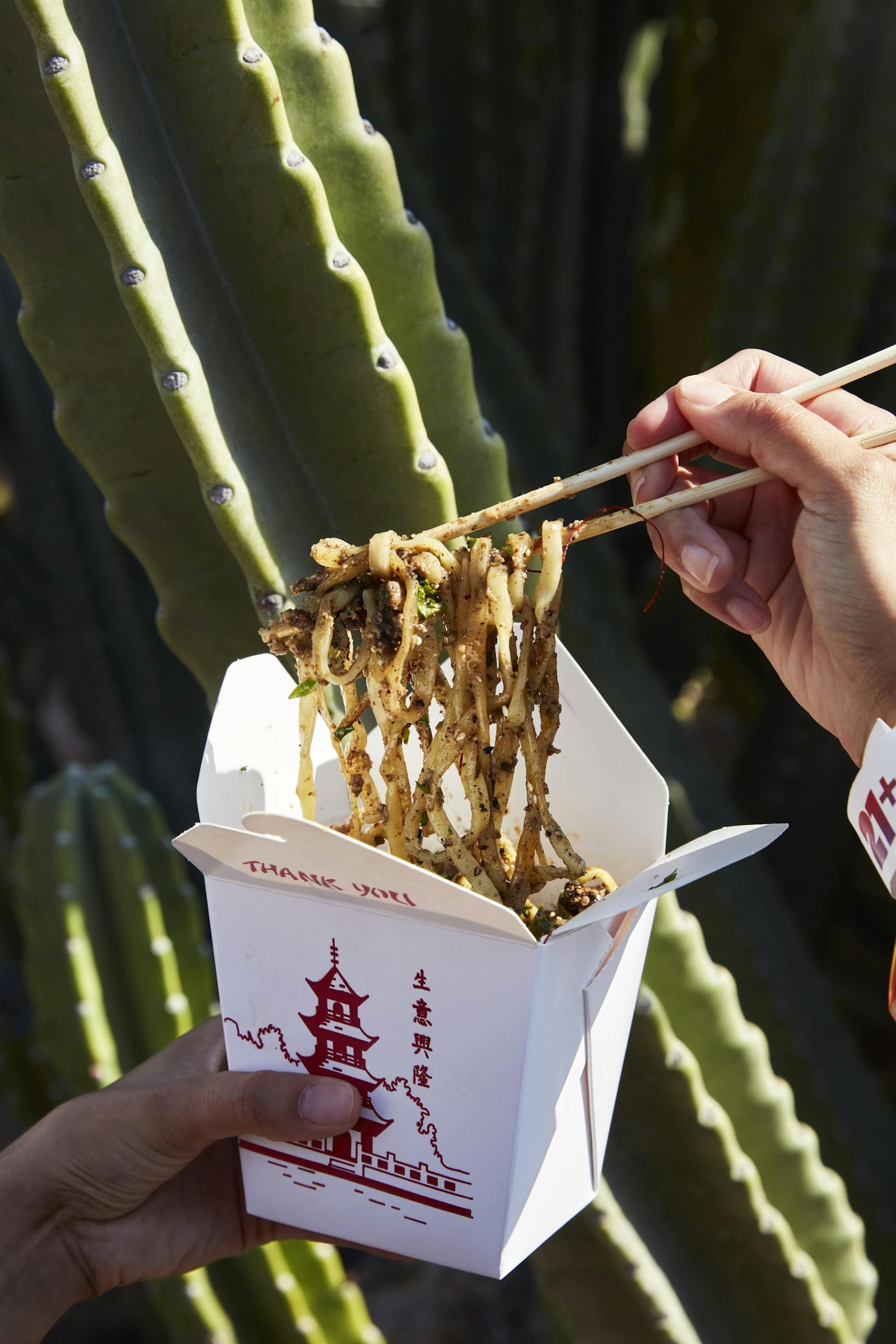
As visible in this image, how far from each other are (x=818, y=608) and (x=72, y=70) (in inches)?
32.6

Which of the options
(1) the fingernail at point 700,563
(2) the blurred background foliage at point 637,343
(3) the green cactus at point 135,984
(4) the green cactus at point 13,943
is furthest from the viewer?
(4) the green cactus at point 13,943

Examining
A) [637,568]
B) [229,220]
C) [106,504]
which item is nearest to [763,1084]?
[106,504]

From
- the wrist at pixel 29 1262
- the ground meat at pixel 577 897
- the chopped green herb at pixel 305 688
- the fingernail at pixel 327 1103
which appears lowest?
the wrist at pixel 29 1262

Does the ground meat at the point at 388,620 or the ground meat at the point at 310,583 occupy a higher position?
the ground meat at the point at 310,583

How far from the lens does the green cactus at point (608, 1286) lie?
1.25 meters

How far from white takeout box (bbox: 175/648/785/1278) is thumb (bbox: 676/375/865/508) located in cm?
26

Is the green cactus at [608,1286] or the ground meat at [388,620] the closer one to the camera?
the ground meat at [388,620]

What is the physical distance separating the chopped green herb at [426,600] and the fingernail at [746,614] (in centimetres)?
30

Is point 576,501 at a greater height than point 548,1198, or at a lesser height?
greater

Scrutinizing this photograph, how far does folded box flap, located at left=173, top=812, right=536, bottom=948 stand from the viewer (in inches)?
29.6

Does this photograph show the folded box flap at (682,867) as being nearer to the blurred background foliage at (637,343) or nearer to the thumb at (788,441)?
the thumb at (788,441)

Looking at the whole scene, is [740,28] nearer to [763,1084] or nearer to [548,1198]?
[763,1084]

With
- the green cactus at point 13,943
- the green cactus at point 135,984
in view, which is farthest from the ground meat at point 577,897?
the green cactus at point 13,943

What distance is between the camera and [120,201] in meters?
0.96
